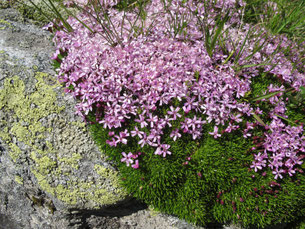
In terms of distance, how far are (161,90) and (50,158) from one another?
1910mm

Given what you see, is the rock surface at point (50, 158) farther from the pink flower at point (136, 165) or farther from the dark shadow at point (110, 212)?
the pink flower at point (136, 165)

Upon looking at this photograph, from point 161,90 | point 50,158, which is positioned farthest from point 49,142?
point 161,90

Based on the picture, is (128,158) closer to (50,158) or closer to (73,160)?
(73,160)

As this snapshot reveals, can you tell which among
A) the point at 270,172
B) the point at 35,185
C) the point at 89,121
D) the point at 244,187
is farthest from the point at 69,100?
the point at 270,172

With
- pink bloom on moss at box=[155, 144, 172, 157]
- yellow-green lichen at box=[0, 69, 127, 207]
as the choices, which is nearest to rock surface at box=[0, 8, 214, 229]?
yellow-green lichen at box=[0, 69, 127, 207]

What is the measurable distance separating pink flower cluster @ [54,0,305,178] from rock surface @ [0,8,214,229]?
16.3 inches

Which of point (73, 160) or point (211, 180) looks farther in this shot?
point (73, 160)

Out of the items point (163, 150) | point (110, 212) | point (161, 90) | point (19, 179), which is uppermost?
point (161, 90)

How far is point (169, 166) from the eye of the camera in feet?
10.4

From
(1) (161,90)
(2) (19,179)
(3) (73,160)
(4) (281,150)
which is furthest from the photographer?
(2) (19,179)

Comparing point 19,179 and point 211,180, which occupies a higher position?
point 211,180

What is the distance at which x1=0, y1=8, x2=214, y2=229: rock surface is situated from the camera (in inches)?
134

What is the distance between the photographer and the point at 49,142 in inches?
135

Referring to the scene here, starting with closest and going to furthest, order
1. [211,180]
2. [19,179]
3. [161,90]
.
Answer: [161,90]
[211,180]
[19,179]
